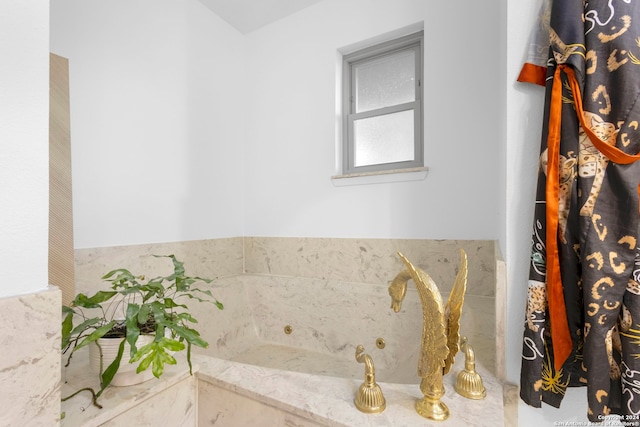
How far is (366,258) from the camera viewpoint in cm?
172

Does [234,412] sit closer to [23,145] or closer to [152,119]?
[23,145]

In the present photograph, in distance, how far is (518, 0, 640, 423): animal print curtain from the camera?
0.65 m

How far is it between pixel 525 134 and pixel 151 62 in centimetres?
182

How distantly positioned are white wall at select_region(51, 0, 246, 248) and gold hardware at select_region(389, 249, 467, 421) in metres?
1.46

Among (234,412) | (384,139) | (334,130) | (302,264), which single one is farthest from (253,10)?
(234,412)

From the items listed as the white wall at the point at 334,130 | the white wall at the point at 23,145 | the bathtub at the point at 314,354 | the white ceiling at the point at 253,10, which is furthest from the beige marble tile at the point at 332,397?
the white ceiling at the point at 253,10

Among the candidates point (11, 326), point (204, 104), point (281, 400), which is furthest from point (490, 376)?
point (204, 104)

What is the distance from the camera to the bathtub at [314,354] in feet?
2.32

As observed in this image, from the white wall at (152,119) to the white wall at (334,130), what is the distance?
0.21 meters

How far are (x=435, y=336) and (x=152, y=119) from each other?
173 cm

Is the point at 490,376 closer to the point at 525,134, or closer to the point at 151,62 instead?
the point at 525,134

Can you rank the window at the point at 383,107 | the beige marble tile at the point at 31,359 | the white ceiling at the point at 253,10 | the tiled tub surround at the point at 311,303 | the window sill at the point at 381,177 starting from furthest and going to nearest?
the white ceiling at the point at 253,10 → the window at the point at 383,107 → the window sill at the point at 381,177 → the tiled tub surround at the point at 311,303 → the beige marble tile at the point at 31,359

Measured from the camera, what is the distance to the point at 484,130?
1.47 metres

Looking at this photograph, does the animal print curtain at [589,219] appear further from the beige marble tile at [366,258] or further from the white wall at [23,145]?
the white wall at [23,145]
